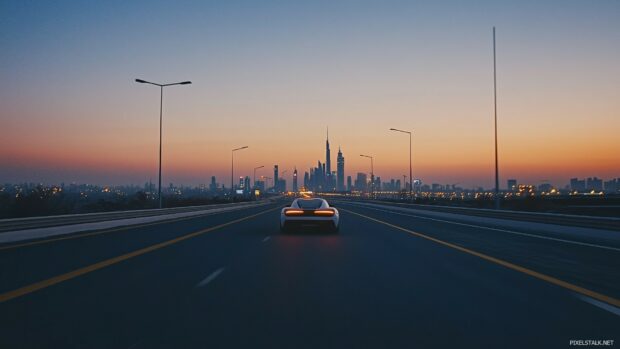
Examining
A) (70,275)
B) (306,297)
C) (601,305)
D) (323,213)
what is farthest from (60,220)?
(601,305)

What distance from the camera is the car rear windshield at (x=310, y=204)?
25.4 m

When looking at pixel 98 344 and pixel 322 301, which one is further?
pixel 322 301

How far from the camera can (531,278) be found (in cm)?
1212

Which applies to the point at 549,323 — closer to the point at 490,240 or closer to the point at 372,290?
the point at 372,290

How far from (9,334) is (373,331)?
4.21 m

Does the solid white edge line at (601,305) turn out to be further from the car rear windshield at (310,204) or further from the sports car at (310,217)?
the car rear windshield at (310,204)

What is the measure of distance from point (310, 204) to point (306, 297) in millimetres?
16249

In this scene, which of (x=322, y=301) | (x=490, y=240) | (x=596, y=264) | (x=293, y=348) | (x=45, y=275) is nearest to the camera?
(x=293, y=348)

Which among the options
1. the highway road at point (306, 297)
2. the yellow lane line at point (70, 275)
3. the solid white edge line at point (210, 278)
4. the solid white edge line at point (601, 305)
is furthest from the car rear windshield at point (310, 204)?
the solid white edge line at point (601, 305)

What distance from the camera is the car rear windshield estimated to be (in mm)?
25438

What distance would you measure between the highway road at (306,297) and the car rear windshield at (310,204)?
7004 millimetres

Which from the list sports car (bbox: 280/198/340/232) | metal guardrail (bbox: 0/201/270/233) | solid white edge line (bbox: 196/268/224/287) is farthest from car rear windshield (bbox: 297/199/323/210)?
solid white edge line (bbox: 196/268/224/287)

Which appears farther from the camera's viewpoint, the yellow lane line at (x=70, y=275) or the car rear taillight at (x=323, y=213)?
the car rear taillight at (x=323, y=213)

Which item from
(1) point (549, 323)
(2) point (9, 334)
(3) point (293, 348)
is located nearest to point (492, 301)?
(1) point (549, 323)
